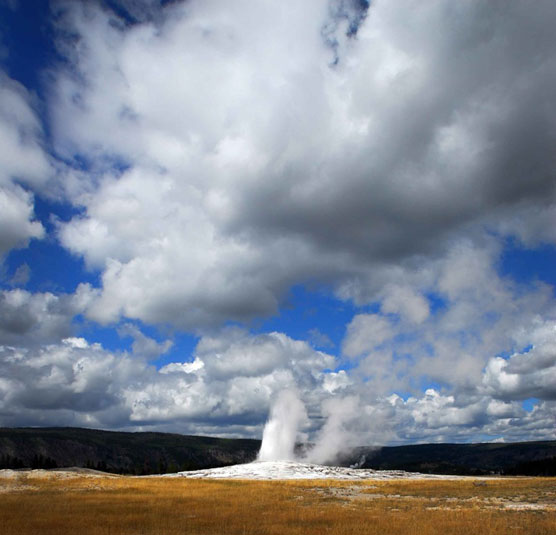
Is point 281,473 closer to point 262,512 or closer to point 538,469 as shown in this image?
point 262,512

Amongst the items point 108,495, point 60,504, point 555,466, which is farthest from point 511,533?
point 555,466

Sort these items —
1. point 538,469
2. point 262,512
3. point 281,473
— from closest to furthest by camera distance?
point 262,512 < point 281,473 < point 538,469

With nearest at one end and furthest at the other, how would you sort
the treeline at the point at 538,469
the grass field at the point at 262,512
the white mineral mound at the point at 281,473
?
1. the grass field at the point at 262,512
2. the white mineral mound at the point at 281,473
3. the treeline at the point at 538,469

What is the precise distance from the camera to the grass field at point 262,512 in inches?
896

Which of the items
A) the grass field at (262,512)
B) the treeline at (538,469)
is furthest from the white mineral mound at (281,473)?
the treeline at (538,469)

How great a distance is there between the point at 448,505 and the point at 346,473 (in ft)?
150

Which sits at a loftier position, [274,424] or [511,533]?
[274,424]

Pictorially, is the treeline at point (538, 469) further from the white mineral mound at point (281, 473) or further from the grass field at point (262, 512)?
the grass field at point (262, 512)

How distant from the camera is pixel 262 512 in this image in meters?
30.0

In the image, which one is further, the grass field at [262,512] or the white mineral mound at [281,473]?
the white mineral mound at [281,473]

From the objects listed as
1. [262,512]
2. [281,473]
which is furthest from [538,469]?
[262,512]

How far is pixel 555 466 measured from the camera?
466ft

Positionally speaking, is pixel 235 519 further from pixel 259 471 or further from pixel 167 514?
pixel 259 471

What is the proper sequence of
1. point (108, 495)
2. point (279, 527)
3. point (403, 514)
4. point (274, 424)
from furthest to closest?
point (274, 424) < point (108, 495) < point (403, 514) < point (279, 527)
